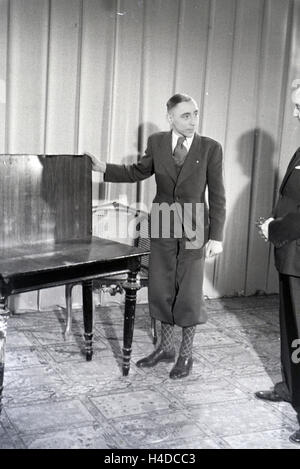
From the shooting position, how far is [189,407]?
11.2 feet

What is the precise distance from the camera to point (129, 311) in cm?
361

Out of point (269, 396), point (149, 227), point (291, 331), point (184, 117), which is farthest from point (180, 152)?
point (269, 396)

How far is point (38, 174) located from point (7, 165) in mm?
189

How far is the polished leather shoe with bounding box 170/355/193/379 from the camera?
380cm

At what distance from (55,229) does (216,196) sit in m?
0.94

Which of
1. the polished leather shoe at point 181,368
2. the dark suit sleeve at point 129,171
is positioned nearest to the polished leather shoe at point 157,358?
the polished leather shoe at point 181,368

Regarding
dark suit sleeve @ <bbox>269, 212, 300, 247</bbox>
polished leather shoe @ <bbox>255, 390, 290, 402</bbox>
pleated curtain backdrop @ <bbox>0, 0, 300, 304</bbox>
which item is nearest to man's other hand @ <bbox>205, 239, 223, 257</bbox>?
dark suit sleeve @ <bbox>269, 212, 300, 247</bbox>

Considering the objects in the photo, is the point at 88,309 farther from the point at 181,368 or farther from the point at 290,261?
the point at 290,261

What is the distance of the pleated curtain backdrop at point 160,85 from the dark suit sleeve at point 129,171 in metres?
1.05

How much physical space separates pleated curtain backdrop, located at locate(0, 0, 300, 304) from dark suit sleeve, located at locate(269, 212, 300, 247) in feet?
7.32

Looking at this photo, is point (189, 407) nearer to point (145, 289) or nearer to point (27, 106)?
point (145, 289)

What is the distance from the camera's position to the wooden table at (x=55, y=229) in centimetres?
319

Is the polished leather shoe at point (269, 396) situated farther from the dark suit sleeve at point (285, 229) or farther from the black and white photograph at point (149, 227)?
the dark suit sleeve at point (285, 229)
